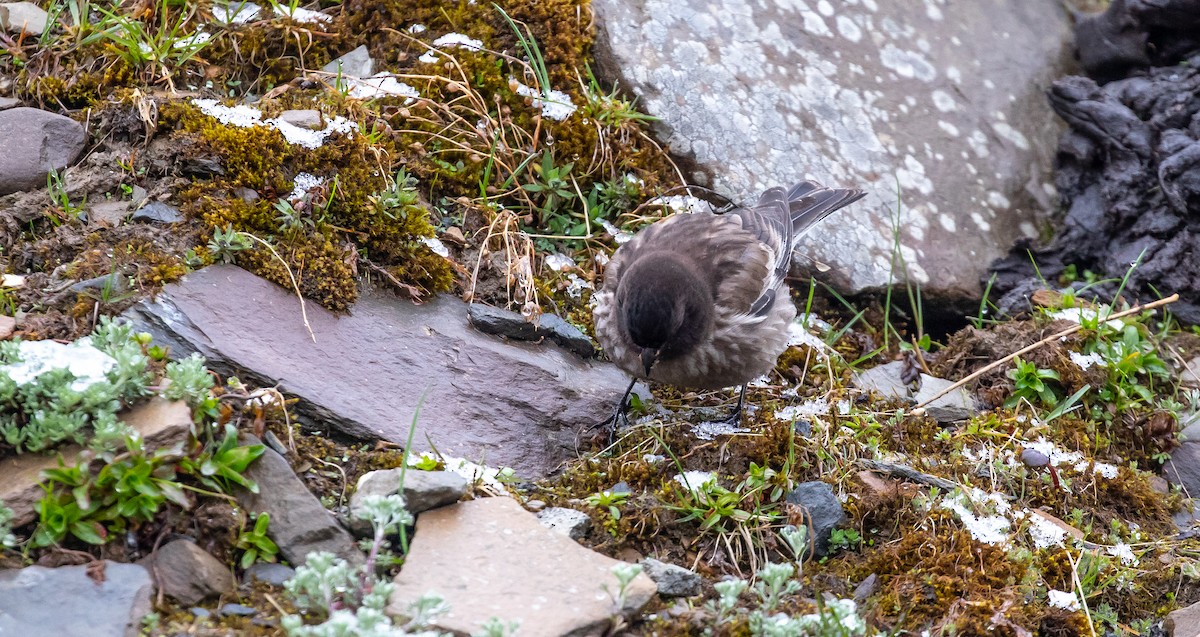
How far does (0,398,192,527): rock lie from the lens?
3.28 metres

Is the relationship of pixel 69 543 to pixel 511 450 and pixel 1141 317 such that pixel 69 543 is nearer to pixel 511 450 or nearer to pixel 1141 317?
pixel 511 450

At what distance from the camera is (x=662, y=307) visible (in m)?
4.71

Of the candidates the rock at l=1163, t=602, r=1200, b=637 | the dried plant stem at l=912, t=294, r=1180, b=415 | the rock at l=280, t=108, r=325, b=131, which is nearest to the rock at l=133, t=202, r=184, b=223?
the rock at l=280, t=108, r=325, b=131

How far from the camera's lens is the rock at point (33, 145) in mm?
4777

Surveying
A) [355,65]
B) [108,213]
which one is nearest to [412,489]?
[108,213]

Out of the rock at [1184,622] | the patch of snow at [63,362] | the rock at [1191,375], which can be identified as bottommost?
the rock at [1184,622]

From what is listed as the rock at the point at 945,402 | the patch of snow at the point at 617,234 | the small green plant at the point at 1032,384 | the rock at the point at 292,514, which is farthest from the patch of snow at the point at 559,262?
the small green plant at the point at 1032,384

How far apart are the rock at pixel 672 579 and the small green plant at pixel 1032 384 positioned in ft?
8.38

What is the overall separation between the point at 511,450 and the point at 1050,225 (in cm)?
441

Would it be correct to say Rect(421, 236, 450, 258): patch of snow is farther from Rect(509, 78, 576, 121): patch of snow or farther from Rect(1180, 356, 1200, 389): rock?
Rect(1180, 356, 1200, 389): rock

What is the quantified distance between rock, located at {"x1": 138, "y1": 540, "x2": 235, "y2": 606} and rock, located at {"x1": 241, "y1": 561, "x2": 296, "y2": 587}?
8 centimetres

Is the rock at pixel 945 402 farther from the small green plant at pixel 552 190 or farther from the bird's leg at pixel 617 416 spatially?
the small green plant at pixel 552 190

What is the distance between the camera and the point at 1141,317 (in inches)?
233

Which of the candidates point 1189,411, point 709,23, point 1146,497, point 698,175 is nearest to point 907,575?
point 1146,497
